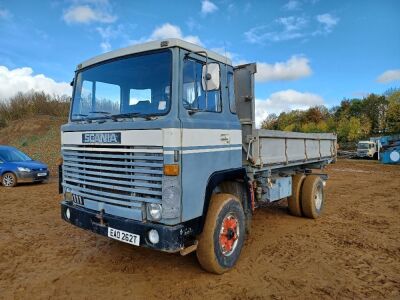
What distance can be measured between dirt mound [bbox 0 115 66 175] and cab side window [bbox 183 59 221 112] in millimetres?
19385

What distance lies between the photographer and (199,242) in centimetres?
411

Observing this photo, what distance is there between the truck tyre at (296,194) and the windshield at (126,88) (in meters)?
4.44

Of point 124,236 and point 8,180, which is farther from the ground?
point 124,236

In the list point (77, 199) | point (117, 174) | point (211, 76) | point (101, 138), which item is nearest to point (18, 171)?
point (77, 199)

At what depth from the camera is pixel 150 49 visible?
4.00 m

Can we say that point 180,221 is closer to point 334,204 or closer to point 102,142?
point 102,142

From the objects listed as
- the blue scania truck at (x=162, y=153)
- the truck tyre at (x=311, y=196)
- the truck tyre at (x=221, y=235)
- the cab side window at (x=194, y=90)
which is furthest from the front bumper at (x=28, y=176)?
the cab side window at (x=194, y=90)

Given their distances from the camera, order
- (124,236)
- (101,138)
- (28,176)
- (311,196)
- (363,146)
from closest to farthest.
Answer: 1. (124,236)
2. (101,138)
3. (311,196)
4. (28,176)
5. (363,146)

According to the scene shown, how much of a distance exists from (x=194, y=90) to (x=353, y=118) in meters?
44.4

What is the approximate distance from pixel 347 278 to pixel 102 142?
3662mm

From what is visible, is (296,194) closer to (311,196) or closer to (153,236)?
(311,196)

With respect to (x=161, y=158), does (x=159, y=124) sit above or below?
above

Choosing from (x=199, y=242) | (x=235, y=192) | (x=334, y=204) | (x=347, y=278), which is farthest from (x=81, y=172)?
(x=334, y=204)

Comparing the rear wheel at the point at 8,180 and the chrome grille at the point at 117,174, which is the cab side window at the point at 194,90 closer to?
the chrome grille at the point at 117,174
